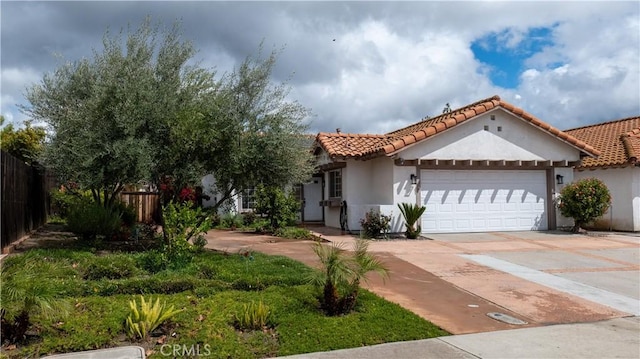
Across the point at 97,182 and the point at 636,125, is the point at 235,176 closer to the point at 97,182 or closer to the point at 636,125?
the point at 97,182

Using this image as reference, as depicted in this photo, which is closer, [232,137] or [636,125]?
[232,137]

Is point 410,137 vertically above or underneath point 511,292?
above

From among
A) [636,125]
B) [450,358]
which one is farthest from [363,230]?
[636,125]

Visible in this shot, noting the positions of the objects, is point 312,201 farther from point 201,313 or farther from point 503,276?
point 201,313

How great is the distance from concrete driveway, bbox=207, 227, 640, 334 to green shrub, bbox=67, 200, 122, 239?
101 inches

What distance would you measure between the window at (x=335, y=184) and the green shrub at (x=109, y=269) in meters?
11.0

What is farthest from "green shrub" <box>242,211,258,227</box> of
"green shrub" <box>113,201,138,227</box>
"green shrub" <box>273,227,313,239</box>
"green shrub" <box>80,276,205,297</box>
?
"green shrub" <box>80,276,205,297</box>

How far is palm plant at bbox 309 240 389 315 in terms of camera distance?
6566 millimetres

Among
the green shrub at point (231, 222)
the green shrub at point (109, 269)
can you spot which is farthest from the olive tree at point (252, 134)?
the green shrub at point (231, 222)

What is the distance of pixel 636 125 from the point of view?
20953 millimetres

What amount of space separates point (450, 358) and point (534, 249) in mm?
8895

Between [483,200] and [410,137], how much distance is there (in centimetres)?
383

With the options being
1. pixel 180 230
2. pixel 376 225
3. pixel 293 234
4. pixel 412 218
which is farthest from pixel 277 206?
pixel 180 230

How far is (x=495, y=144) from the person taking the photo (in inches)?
667
